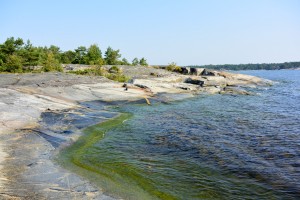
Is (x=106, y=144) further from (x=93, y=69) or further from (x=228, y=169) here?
(x=93, y=69)

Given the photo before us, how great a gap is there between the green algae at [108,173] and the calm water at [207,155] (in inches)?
3.5

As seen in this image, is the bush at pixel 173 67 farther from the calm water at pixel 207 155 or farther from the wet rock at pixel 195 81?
the calm water at pixel 207 155

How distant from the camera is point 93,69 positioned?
180 feet

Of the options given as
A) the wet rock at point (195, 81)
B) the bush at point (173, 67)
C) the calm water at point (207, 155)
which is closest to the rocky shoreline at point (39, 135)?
the calm water at point (207, 155)

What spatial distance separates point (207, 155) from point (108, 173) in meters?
5.54

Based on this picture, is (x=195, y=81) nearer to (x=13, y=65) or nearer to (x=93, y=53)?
(x=13, y=65)

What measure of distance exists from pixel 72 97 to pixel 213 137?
1728 centimetres

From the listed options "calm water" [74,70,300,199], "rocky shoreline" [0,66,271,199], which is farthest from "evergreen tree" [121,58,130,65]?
"calm water" [74,70,300,199]

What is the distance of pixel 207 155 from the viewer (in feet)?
45.8

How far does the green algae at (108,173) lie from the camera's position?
31.6 ft

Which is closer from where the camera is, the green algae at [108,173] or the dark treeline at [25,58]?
the green algae at [108,173]

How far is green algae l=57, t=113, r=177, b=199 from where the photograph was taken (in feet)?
31.6

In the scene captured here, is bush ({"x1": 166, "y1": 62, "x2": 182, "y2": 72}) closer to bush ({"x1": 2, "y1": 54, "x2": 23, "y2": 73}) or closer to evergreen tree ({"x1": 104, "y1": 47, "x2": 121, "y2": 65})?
evergreen tree ({"x1": 104, "y1": 47, "x2": 121, "y2": 65})

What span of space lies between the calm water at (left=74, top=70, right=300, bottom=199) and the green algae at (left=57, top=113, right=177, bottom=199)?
89 millimetres
